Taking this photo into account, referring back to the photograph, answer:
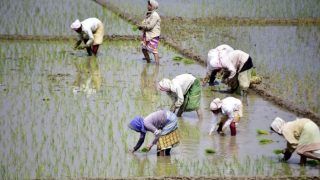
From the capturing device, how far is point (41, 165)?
8.64m

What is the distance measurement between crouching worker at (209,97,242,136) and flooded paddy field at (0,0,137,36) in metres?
6.90

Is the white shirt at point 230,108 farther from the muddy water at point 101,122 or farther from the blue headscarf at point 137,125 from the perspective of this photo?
the blue headscarf at point 137,125

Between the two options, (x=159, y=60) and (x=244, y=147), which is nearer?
(x=244, y=147)

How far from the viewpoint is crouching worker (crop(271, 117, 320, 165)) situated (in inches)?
333

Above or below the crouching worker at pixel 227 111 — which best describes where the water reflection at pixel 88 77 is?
above

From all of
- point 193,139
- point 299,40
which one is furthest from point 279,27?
point 193,139

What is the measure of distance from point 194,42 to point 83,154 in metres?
6.87

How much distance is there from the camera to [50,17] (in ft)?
58.2

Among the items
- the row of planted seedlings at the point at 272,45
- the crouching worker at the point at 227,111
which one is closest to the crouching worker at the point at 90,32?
the row of planted seedlings at the point at 272,45

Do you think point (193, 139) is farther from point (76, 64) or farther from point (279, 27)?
point (279, 27)

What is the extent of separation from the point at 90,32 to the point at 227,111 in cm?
490

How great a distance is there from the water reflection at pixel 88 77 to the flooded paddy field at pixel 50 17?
240 centimetres

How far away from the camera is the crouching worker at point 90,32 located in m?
13.9

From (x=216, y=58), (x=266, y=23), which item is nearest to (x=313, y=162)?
(x=216, y=58)
